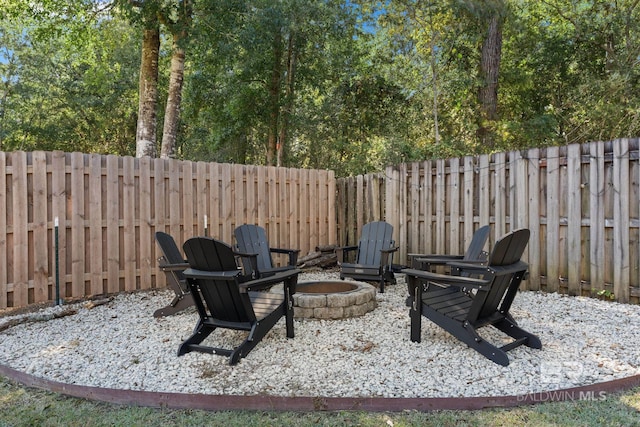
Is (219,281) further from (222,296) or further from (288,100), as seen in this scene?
(288,100)

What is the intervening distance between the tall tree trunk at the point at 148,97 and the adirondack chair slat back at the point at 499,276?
6.56 meters

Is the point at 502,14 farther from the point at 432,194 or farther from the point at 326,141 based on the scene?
the point at 326,141

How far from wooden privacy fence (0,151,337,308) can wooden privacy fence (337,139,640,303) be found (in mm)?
2661

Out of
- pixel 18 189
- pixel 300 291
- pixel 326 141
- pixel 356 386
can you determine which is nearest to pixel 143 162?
pixel 18 189

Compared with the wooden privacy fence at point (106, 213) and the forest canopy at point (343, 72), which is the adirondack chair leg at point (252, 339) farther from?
the forest canopy at point (343, 72)

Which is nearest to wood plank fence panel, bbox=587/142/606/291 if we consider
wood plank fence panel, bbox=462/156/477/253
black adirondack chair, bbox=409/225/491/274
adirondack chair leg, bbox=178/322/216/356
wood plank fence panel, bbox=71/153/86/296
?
black adirondack chair, bbox=409/225/491/274

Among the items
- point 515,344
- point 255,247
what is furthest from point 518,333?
point 255,247

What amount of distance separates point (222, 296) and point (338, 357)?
0.99 m

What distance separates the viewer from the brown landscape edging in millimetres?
2281

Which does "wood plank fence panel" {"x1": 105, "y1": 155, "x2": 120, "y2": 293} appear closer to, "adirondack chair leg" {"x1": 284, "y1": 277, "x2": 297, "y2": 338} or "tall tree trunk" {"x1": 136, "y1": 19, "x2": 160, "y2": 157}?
"tall tree trunk" {"x1": 136, "y1": 19, "x2": 160, "y2": 157}

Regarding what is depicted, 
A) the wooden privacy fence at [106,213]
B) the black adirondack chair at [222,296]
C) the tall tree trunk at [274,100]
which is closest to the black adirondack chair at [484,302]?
the black adirondack chair at [222,296]

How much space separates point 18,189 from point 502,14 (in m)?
9.53

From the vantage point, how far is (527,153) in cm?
502

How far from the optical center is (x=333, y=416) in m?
2.22
